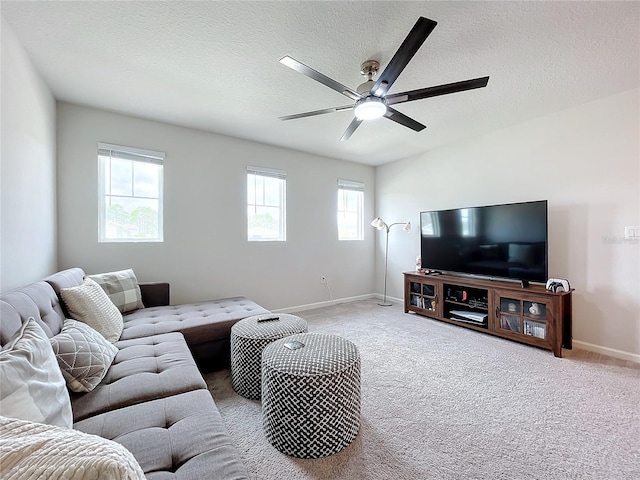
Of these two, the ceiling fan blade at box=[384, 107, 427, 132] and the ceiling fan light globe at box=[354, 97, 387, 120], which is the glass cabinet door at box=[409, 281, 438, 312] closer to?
the ceiling fan blade at box=[384, 107, 427, 132]

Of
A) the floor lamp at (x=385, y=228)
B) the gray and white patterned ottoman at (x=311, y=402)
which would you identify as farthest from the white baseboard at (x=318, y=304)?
the gray and white patterned ottoman at (x=311, y=402)

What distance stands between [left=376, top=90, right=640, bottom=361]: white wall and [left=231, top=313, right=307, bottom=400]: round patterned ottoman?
2.90 metres

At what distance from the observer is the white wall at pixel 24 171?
5.51ft

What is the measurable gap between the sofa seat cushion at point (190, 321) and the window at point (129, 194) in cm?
99

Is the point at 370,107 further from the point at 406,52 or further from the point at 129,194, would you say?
the point at 129,194

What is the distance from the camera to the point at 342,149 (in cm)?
418

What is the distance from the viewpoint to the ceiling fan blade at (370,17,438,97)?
53.3 inches

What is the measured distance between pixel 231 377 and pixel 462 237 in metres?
3.04

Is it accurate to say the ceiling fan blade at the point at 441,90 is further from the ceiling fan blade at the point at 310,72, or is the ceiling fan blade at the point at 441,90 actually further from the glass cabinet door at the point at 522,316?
the glass cabinet door at the point at 522,316

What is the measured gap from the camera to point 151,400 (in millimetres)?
1262

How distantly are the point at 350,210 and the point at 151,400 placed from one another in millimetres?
4096

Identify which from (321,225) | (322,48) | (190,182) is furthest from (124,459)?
(321,225)

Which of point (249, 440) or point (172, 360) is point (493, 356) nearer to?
point (249, 440)

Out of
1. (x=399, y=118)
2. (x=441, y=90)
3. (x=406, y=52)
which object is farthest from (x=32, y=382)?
(x=399, y=118)
